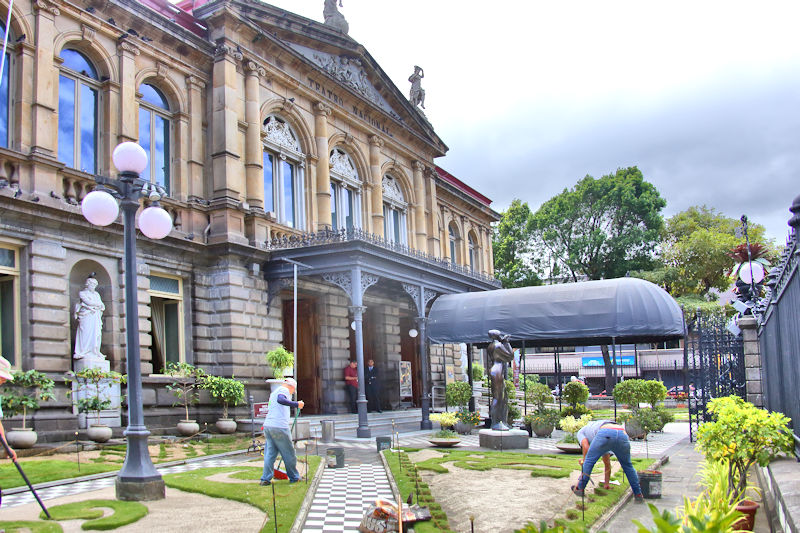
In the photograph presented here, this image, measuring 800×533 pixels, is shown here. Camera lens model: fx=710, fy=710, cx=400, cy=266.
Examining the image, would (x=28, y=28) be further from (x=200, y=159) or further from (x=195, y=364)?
(x=195, y=364)

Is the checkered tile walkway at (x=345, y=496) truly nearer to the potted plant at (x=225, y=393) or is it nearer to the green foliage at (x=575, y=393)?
the potted plant at (x=225, y=393)

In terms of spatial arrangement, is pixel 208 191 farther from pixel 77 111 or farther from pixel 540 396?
pixel 540 396

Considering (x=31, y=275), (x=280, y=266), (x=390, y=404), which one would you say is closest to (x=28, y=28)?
(x=31, y=275)

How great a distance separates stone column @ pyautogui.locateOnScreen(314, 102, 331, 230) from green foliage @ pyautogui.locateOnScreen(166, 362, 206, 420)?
735 cm

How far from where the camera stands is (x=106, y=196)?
8766mm

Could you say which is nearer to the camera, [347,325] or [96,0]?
[96,0]

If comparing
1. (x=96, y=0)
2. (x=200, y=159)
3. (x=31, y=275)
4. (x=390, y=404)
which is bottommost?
(x=390, y=404)

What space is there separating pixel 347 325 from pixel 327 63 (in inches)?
351

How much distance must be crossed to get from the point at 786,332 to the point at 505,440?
26.8ft

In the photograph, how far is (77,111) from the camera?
16.6m

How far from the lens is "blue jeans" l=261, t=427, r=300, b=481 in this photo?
10.0 m

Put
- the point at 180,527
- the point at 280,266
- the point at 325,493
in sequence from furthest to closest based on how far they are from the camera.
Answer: the point at 280,266 < the point at 325,493 < the point at 180,527

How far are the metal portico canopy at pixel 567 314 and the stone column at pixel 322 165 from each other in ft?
15.8

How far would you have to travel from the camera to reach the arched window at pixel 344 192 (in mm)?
25094
